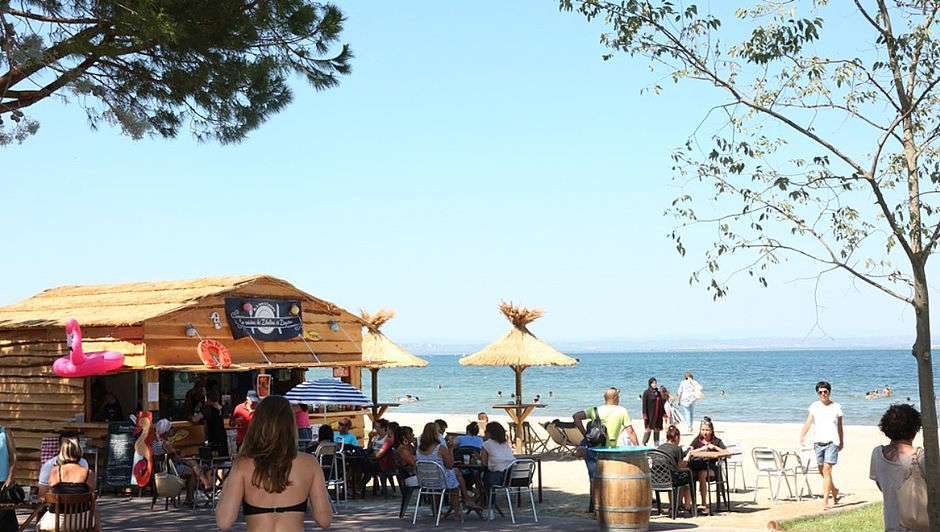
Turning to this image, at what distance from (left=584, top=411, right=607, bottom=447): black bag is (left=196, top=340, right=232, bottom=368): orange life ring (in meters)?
6.36

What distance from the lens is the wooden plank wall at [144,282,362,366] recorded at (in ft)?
50.9

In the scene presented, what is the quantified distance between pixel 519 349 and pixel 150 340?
8098 mm

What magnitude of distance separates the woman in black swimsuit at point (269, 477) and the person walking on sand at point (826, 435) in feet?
28.1

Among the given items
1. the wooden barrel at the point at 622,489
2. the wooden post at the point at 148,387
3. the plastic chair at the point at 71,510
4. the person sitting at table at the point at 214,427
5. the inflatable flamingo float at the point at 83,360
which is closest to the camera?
the plastic chair at the point at 71,510

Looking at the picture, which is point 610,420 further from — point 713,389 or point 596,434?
point 713,389

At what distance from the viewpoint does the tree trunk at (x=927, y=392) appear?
6.79 meters

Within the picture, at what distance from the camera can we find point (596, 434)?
11.8m

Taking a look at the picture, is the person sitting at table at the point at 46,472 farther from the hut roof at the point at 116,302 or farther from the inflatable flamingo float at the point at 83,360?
the hut roof at the point at 116,302

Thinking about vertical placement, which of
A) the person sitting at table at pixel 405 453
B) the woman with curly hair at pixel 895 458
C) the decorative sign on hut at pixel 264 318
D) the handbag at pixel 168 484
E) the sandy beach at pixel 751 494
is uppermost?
the decorative sign on hut at pixel 264 318

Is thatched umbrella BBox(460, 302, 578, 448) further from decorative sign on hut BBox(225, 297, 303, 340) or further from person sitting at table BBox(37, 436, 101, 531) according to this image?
person sitting at table BBox(37, 436, 101, 531)

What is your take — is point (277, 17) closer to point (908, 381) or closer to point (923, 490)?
point (923, 490)

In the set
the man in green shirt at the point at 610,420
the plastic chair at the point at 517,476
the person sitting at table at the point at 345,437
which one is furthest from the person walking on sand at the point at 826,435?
the person sitting at table at the point at 345,437

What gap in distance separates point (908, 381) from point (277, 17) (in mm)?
69474

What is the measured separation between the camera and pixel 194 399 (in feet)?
56.6
